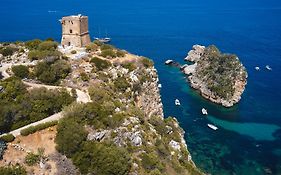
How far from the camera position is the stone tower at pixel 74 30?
166ft

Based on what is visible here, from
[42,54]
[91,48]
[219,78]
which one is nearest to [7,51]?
[42,54]

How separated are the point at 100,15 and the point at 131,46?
60.4 m

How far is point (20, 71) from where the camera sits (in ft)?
136

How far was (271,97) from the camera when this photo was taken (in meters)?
86.2

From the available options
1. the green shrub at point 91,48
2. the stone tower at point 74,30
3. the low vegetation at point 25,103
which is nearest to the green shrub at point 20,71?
the low vegetation at point 25,103

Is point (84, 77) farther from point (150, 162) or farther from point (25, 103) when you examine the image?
point (150, 162)

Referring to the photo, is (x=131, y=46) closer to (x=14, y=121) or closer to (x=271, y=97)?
(x=271, y=97)

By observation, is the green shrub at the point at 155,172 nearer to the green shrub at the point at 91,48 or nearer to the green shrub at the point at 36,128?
the green shrub at the point at 36,128

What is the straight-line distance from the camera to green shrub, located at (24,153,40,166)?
27.0 meters

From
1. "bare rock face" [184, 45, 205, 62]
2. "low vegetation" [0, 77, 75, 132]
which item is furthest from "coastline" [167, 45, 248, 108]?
"low vegetation" [0, 77, 75, 132]

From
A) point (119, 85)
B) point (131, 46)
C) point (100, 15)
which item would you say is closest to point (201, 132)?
point (119, 85)

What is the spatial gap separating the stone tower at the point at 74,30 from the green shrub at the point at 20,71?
11.1 metres

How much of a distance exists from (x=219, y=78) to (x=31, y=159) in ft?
218

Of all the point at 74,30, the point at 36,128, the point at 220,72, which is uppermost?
the point at 74,30
